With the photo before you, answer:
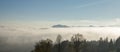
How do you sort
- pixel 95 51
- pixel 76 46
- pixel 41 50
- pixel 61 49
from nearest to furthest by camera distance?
pixel 41 50
pixel 76 46
pixel 61 49
pixel 95 51

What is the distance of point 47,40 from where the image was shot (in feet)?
212

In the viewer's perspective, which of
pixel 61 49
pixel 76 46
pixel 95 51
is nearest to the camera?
pixel 76 46

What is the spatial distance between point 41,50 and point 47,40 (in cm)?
342

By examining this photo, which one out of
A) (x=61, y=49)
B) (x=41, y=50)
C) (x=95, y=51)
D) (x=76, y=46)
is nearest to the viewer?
(x=41, y=50)

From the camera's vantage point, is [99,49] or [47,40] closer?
[47,40]

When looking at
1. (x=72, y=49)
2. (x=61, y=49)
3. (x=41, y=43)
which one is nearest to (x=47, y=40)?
(x=41, y=43)

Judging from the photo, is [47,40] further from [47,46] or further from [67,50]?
[67,50]

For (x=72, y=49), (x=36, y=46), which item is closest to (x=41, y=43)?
(x=36, y=46)

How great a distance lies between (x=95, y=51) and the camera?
10650 cm

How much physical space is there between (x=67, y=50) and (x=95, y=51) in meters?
30.5

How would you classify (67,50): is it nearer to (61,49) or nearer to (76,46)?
(61,49)

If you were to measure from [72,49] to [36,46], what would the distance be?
9392mm

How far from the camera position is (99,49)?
112438 millimetres

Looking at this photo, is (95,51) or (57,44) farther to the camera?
(95,51)
